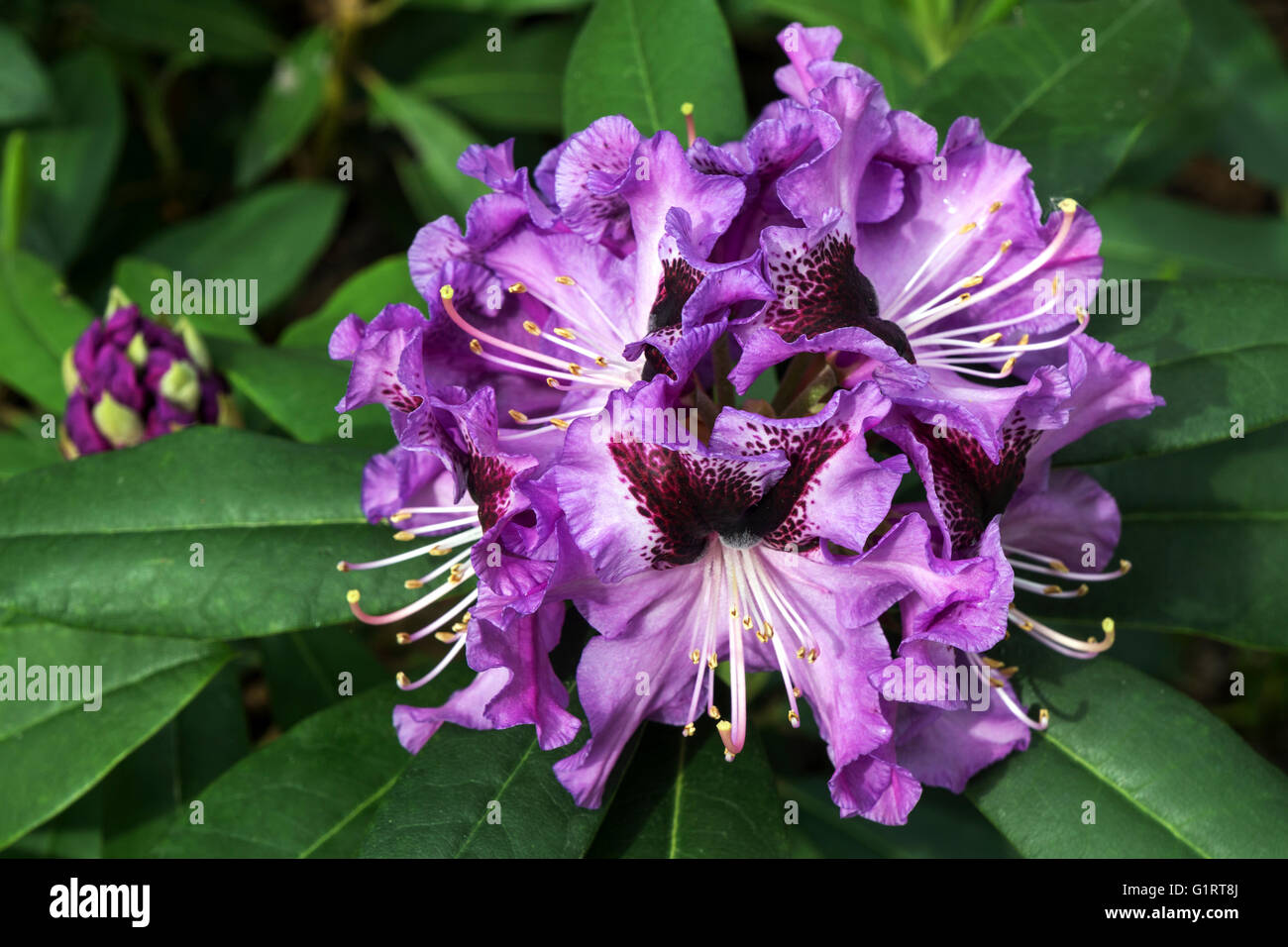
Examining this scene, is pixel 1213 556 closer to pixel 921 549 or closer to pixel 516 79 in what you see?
pixel 921 549

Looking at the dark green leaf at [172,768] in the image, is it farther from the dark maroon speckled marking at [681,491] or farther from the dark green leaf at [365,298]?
the dark maroon speckled marking at [681,491]

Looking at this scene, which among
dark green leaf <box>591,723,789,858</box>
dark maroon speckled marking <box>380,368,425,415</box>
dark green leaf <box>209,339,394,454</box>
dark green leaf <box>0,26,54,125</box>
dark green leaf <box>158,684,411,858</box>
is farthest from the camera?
dark green leaf <box>0,26,54,125</box>

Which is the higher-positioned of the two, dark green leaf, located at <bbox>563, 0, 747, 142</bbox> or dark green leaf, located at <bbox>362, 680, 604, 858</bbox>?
dark green leaf, located at <bbox>563, 0, 747, 142</bbox>

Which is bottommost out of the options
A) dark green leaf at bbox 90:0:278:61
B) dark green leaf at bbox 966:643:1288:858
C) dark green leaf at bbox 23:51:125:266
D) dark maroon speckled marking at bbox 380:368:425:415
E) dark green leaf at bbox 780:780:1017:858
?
dark green leaf at bbox 780:780:1017:858

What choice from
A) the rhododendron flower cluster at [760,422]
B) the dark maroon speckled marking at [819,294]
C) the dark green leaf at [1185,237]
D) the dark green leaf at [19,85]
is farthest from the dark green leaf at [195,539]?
the dark green leaf at [1185,237]

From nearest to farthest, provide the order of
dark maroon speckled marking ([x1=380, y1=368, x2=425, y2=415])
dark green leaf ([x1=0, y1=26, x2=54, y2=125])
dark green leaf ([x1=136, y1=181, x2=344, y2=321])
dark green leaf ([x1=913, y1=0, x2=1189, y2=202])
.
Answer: dark maroon speckled marking ([x1=380, y1=368, x2=425, y2=415]) < dark green leaf ([x1=913, y1=0, x2=1189, y2=202]) < dark green leaf ([x1=0, y1=26, x2=54, y2=125]) < dark green leaf ([x1=136, y1=181, x2=344, y2=321])

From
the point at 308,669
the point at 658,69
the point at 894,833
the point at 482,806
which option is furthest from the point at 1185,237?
the point at 482,806

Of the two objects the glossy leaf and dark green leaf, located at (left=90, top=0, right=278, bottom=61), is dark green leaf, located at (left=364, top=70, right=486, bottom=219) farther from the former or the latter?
the glossy leaf

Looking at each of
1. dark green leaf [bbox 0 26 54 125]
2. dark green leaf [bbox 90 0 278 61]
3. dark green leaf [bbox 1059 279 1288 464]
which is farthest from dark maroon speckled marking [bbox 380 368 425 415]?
dark green leaf [bbox 90 0 278 61]
